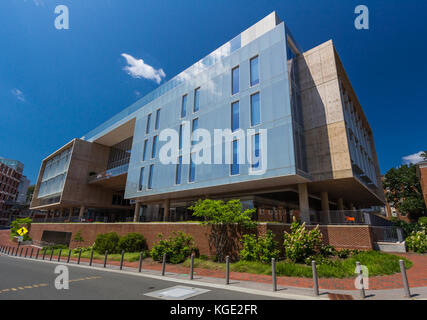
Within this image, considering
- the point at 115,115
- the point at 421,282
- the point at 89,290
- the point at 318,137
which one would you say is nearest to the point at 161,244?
the point at 89,290

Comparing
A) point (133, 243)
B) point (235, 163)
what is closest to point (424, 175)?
point (235, 163)

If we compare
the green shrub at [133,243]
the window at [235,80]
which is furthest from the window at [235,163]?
the green shrub at [133,243]

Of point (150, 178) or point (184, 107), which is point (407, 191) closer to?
point (184, 107)

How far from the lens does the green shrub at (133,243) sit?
20359mm

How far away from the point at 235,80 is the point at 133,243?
19220 mm

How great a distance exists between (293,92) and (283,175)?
8701 millimetres

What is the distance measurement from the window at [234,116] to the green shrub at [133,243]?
45.0 feet

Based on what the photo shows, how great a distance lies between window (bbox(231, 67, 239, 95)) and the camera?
23.6 metres

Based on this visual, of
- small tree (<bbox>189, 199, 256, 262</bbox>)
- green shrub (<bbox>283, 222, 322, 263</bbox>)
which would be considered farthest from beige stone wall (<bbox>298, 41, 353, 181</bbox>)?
small tree (<bbox>189, 199, 256, 262</bbox>)

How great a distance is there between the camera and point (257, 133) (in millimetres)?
20344

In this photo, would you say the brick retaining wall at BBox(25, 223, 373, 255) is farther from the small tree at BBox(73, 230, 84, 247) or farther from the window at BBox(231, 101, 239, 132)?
the small tree at BBox(73, 230, 84, 247)

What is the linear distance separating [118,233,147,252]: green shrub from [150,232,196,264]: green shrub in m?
4.55
